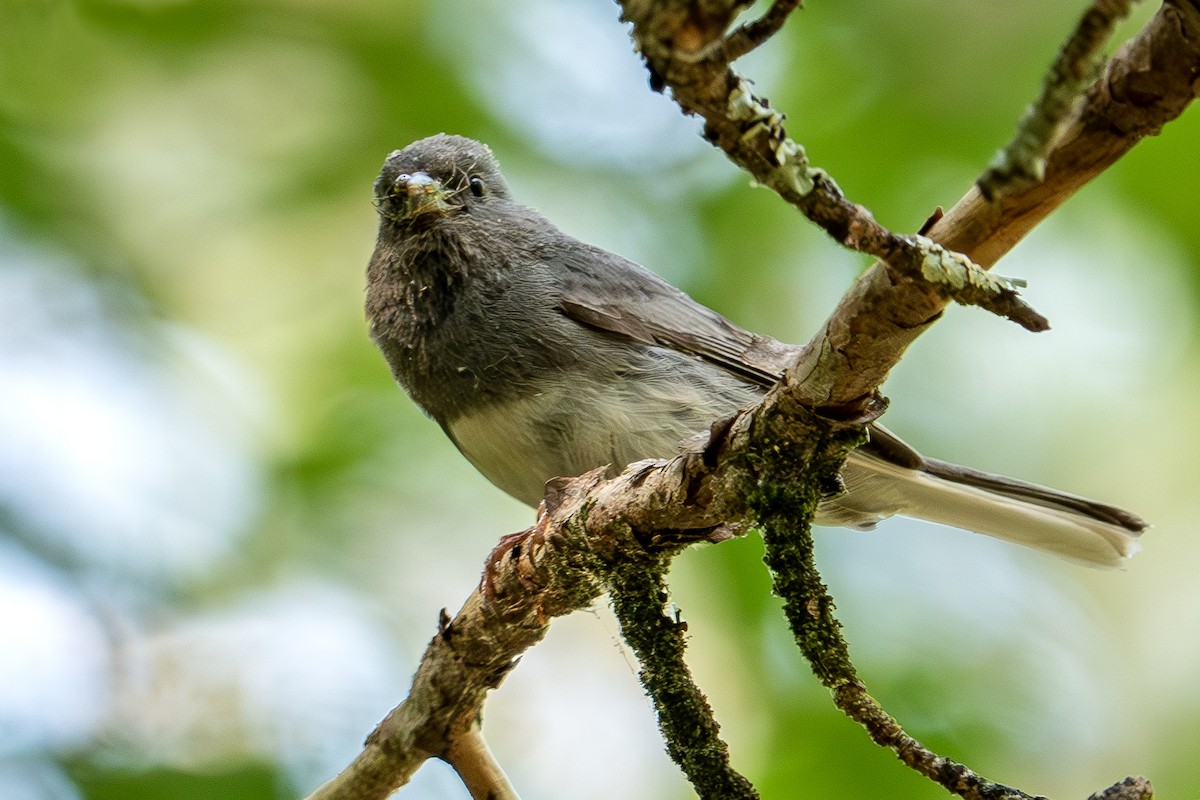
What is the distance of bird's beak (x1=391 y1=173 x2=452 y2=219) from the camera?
14.0ft

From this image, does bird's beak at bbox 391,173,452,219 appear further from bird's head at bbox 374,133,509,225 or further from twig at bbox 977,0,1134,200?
twig at bbox 977,0,1134,200

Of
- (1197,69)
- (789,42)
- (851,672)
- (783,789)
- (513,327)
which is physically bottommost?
(851,672)

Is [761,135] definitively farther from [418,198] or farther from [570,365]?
[418,198]

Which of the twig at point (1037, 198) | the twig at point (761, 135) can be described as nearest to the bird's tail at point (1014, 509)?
the twig at point (1037, 198)

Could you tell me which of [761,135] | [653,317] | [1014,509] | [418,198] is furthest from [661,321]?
[761,135]

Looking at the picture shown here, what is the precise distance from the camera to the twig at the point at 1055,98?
3.97ft

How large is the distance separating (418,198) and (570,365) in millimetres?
948

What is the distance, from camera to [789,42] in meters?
5.62

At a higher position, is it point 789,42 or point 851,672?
point 789,42

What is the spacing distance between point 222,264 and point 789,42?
296 cm

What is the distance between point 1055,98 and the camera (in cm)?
125

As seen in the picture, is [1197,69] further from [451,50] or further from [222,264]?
[222,264]

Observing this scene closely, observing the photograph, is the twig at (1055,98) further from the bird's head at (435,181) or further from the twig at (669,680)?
the bird's head at (435,181)

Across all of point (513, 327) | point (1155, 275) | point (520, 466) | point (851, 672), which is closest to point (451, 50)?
point (513, 327)
